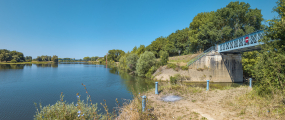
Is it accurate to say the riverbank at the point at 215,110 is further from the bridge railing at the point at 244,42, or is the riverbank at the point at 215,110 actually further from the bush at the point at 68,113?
the bridge railing at the point at 244,42

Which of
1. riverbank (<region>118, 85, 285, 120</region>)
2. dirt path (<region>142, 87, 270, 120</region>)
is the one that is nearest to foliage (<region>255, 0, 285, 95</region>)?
riverbank (<region>118, 85, 285, 120</region>)

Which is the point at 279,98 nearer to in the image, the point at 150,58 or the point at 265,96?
the point at 265,96

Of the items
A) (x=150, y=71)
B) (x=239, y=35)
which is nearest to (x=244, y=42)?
(x=239, y=35)

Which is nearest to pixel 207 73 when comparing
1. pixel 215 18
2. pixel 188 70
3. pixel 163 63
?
pixel 188 70

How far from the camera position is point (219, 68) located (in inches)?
1040

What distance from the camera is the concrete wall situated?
86.5 feet

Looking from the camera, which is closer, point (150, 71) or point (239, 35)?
point (239, 35)

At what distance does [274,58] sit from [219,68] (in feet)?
72.7

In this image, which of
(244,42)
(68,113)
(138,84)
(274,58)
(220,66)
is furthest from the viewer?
(220,66)

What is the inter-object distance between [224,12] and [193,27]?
13.2 m

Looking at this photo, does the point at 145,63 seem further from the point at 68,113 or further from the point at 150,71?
the point at 68,113

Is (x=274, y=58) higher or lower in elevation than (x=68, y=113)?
higher

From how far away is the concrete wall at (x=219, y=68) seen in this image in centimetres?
2636

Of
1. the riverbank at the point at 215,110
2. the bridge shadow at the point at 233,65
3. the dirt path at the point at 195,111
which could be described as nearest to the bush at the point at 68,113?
the riverbank at the point at 215,110
